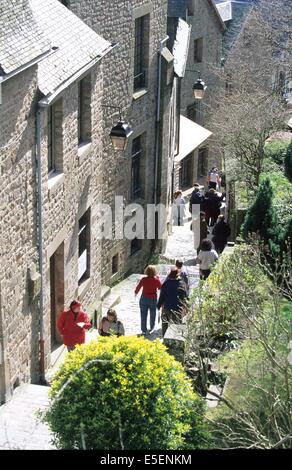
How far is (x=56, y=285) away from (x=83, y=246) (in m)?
1.89

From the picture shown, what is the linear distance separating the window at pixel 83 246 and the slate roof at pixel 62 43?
2.94 m

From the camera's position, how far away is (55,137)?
44.0 feet

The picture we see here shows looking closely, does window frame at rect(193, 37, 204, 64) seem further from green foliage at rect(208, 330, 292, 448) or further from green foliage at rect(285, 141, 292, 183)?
green foliage at rect(208, 330, 292, 448)

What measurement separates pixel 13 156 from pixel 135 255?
9933mm

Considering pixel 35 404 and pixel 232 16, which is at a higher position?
pixel 232 16

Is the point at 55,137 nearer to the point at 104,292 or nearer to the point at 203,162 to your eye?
the point at 104,292

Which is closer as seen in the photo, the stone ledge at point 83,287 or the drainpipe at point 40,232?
the drainpipe at point 40,232

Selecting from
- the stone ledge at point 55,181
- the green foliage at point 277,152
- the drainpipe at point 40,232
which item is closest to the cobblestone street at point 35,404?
the drainpipe at point 40,232

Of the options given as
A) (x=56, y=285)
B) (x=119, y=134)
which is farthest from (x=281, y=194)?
(x=56, y=285)

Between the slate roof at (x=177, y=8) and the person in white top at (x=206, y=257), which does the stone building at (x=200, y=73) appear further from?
the person in white top at (x=206, y=257)

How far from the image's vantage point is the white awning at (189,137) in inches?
1133

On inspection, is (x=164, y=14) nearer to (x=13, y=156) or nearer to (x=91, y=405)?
(x=13, y=156)

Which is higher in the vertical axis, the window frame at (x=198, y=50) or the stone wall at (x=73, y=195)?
the window frame at (x=198, y=50)

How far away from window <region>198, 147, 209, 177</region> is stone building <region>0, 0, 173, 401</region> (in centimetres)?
1576
